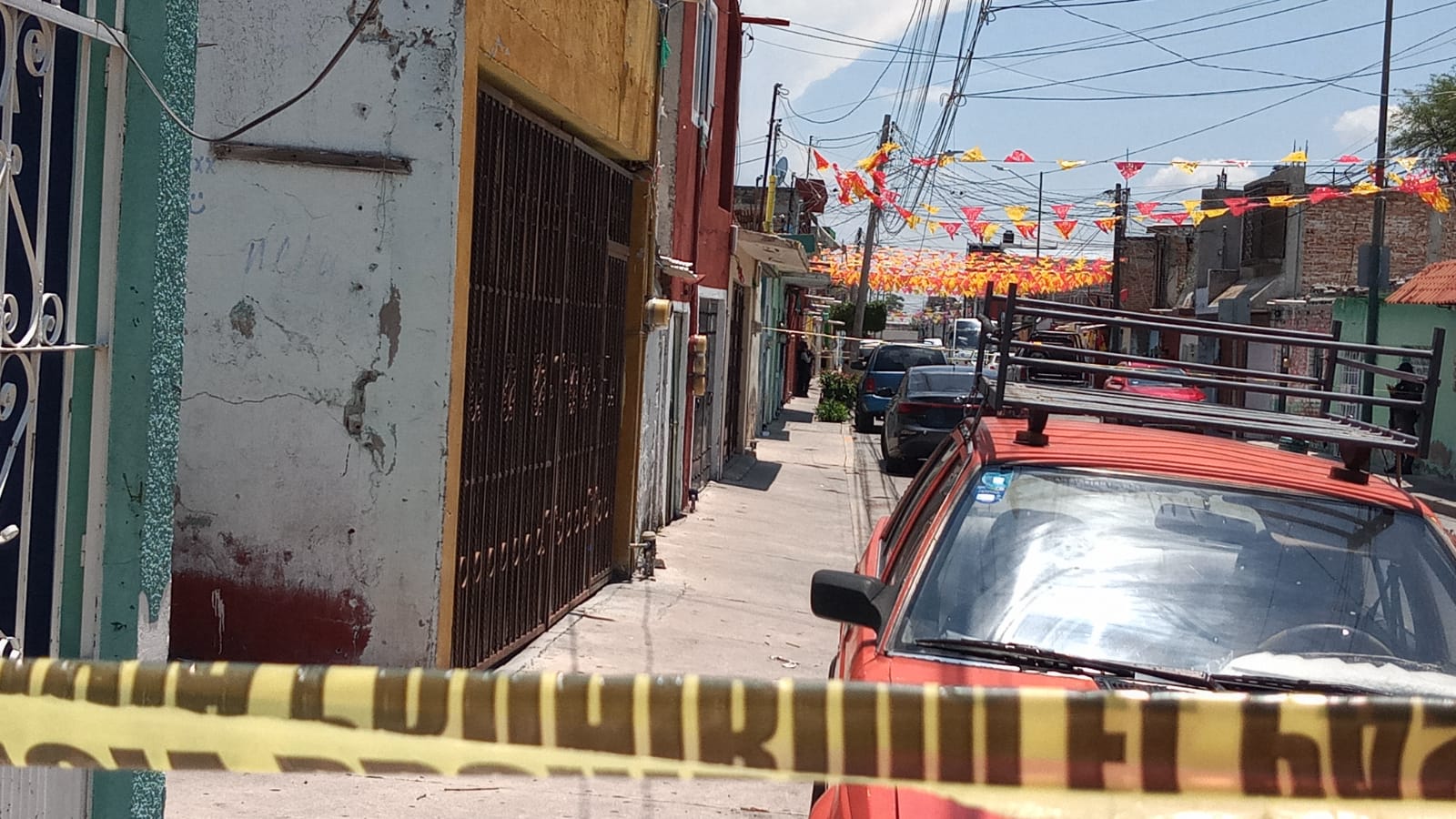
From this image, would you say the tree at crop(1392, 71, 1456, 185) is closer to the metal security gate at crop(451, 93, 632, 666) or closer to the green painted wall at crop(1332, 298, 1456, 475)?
the green painted wall at crop(1332, 298, 1456, 475)

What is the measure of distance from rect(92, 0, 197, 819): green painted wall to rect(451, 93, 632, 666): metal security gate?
10.9 feet

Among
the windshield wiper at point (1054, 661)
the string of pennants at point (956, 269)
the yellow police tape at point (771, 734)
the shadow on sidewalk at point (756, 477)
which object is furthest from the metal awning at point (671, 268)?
the string of pennants at point (956, 269)

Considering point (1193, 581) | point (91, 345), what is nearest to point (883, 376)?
point (1193, 581)

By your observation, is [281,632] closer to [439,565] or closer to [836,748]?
[439,565]

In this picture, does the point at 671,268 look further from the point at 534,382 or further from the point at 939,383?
the point at 939,383

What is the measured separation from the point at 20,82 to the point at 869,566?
3.38m

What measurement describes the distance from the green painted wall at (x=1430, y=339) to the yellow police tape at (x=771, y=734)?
23.6 meters

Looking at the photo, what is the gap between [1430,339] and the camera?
24328mm

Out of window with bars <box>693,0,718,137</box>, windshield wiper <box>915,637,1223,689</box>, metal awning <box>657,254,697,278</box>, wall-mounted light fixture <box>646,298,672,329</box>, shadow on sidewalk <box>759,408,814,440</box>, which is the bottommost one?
shadow on sidewalk <box>759,408,814,440</box>

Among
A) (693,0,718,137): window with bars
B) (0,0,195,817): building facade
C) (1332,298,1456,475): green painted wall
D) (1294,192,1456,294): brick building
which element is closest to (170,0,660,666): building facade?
(0,0,195,817): building facade

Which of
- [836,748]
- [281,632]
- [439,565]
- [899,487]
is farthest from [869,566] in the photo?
[899,487]

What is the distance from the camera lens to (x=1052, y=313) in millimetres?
4953

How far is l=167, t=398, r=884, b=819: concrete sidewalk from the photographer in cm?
544

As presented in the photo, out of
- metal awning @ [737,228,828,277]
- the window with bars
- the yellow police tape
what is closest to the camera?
the yellow police tape
